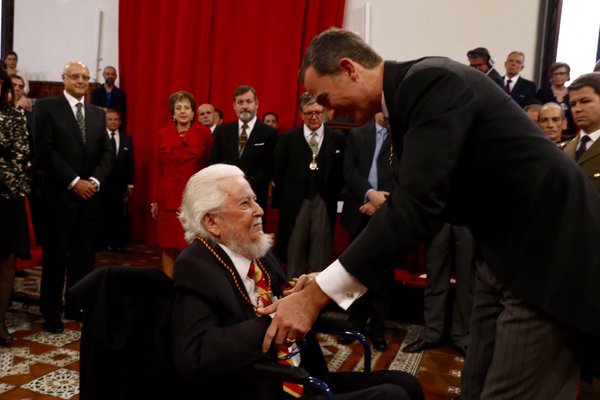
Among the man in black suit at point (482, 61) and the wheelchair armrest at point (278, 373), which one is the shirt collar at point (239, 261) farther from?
the man in black suit at point (482, 61)

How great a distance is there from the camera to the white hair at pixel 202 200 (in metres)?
1.86

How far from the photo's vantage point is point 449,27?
5.83 metres

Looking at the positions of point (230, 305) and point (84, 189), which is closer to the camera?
point (230, 305)

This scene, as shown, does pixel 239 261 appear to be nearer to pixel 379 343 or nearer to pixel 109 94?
pixel 379 343

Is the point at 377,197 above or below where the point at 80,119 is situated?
below

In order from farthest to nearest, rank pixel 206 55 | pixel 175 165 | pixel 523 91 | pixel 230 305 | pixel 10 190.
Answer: pixel 206 55
pixel 523 91
pixel 175 165
pixel 10 190
pixel 230 305

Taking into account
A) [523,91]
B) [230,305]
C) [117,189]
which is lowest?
[117,189]

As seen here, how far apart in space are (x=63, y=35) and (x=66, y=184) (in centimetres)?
487

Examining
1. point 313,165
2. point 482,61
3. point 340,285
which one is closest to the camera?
point 340,285

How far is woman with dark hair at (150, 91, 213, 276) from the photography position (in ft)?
13.7

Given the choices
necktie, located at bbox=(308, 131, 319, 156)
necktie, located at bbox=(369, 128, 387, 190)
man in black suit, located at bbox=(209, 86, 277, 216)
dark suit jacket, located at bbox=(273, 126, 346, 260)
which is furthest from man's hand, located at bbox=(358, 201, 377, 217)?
man in black suit, located at bbox=(209, 86, 277, 216)

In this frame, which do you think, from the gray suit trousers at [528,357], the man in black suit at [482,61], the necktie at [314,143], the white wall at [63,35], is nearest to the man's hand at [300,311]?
the gray suit trousers at [528,357]

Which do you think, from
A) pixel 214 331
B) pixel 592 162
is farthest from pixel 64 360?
pixel 592 162

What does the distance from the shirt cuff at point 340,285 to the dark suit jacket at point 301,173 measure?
2696 mm
